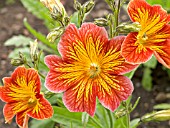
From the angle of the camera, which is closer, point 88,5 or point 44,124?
point 88,5

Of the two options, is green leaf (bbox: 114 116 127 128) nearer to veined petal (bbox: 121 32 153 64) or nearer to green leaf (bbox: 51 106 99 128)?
green leaf (bbox: 51 106 99 128)

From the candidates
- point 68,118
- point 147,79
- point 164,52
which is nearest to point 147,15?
point 164,52

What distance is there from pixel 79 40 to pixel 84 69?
111 mm

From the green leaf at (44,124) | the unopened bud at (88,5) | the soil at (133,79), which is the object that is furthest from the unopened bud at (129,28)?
the soil at (133,79)

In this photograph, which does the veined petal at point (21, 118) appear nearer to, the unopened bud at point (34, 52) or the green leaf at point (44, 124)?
the unopened bud at point (34, 52)

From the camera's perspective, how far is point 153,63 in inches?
113

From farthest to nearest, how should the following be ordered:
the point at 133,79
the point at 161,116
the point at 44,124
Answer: the point at 133,79, the point at 44,124, the point at 161,116

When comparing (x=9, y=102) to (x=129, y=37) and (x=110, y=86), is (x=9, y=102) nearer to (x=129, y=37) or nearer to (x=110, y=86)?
(x=110, y=86)

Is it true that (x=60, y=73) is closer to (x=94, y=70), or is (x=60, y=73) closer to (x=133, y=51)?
(x=94, y=70)

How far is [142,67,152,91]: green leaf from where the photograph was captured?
3055 millimetres

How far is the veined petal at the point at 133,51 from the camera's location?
1542mm

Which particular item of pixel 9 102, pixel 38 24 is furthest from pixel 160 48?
pixel 38 24

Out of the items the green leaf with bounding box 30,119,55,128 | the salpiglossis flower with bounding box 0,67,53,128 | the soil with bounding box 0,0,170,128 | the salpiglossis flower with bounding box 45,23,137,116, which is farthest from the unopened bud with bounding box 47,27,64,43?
the soil with bounding box 0,0,170,128

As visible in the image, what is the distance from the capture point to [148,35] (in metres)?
1.67
